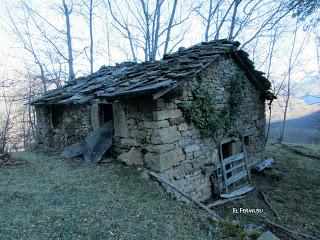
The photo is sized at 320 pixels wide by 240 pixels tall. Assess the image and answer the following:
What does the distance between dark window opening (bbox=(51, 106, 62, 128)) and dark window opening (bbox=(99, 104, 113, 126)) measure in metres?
2.54

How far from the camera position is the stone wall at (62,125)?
25.3ft

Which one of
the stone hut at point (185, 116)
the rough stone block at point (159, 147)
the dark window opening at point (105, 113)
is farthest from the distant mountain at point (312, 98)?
the rough stone block at point (159, 147)

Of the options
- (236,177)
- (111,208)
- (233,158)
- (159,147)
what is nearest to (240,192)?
(236,177)

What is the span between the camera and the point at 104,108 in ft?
23.7

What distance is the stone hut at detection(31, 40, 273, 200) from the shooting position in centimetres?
553

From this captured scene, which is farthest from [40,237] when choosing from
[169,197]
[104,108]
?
[104,108]

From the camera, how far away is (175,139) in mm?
5723

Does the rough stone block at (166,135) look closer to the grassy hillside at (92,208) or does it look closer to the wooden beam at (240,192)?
the grassy hillside at (92,208)

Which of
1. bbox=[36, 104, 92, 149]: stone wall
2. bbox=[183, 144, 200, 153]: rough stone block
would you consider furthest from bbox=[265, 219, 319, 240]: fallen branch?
bbox=[36, 104, 92, 149]: stone wall

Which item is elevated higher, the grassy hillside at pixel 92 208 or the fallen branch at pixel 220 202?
the grassy hillside at pixel 92 208

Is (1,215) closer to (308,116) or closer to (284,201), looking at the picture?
(284,201)

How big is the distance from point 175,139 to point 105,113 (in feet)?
8.35

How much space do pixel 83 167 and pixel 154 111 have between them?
239 cm

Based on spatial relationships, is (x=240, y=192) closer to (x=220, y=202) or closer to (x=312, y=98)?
(x=220, y=202)
